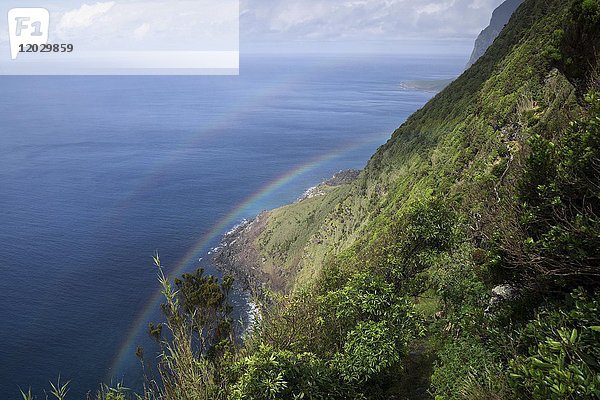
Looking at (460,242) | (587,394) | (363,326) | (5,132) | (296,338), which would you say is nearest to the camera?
(587,394)

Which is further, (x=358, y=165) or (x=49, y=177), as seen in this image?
(x=358, y=165)

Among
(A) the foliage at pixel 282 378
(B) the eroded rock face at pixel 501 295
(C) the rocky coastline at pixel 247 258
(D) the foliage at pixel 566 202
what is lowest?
(C) the rocky coastline at pixel 247 258

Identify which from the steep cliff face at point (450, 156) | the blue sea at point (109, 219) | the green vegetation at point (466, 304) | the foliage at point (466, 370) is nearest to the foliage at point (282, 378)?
the green vegetation at point (466, 304)

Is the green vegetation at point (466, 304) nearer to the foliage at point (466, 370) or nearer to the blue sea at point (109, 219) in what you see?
the foliage at point (466, 370)

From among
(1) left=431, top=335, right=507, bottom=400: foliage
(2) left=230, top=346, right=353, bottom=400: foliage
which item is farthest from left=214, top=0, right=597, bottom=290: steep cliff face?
(2) left=230, top=346, right=353, bottom=400: foliage

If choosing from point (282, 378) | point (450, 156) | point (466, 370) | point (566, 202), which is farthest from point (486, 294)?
point (450, 156)

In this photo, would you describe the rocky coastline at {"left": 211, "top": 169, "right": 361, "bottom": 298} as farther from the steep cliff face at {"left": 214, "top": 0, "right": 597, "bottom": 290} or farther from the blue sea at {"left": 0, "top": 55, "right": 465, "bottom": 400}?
the blue sea at {"left": 0, "top": 55, "right": 465, "bottom": 400}

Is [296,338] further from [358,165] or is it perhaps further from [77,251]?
[358,165]

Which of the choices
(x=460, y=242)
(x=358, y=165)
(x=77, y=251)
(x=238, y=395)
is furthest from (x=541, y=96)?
(x=358, y=165)

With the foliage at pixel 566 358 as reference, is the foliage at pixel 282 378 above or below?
below

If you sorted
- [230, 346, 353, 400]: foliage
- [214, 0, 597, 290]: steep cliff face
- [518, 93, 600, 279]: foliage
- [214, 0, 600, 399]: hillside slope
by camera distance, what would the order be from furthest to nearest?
[214, 0, 597, 290]: steep cliff face, [230, 346, 353, 400]: foliage, [518, 93, 600, 279]: foliage, [214, 0, 600, 399]: hillside slope

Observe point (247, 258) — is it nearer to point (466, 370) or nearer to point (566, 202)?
point (466, 370)
